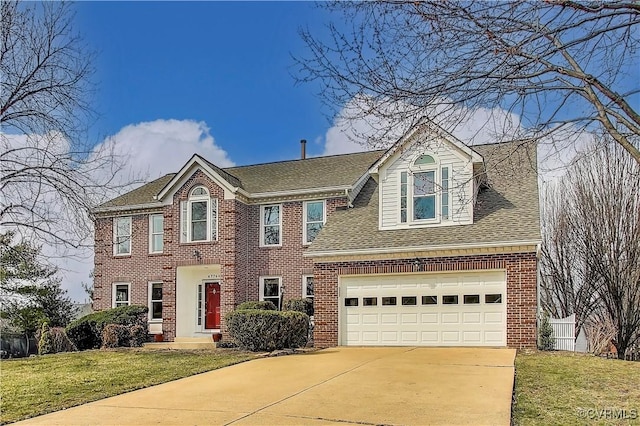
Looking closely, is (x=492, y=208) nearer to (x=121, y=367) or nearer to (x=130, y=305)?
(x=121, y=367)

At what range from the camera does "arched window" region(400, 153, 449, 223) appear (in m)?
17.8

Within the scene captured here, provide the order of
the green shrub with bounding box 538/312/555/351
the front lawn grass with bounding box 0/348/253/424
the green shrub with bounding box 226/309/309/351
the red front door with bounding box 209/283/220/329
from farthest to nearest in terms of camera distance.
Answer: the red front door with bounding box 209/283/220/329, the green shrub with bounding box 538/312/555/351, the green shrub with bounding box 226/309/309/351, the front lawn grass with bounding box 0/348/253/424

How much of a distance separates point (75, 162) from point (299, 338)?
8.30 meters

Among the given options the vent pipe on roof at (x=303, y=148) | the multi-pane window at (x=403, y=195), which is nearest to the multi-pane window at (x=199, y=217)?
the vent pipe on roof at (x=303, y=148)

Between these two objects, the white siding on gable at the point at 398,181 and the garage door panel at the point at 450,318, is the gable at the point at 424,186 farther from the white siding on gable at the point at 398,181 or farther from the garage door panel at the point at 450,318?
the garage door panel at the point at 450,318

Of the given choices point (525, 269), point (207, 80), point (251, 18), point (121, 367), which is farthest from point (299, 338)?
point (251, 18)

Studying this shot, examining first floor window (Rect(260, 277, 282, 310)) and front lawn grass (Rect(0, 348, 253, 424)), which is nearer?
front lawn grass (Rect(0, 348, 253, 424))

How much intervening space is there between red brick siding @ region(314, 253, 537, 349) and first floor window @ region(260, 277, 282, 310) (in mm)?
3928

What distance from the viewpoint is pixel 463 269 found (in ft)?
54.1

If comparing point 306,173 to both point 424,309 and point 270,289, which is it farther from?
point 424,309

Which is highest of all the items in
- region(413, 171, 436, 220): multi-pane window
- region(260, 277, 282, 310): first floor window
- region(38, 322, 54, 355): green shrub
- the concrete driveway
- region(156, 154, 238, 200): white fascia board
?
region(156, 154, 238, 200): white fascia board

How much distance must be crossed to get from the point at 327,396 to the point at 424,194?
995 cm

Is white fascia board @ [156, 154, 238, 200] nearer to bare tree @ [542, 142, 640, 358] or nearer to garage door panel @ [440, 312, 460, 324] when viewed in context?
garage door panel @ [440, 312, 460, 324]

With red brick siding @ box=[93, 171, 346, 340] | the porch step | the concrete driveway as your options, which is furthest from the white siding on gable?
the porch step
